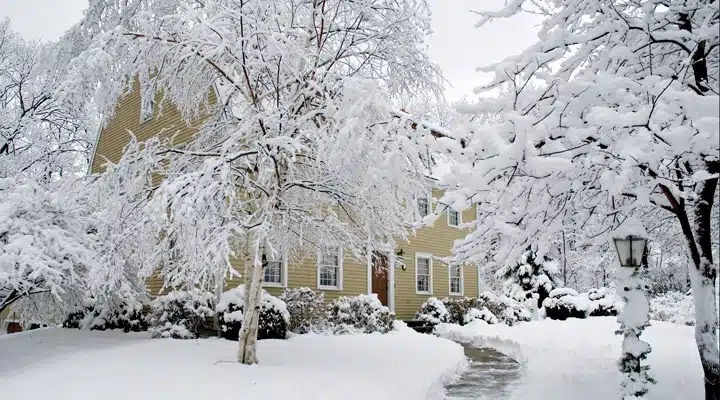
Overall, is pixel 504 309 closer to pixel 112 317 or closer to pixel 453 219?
pixel 453 219

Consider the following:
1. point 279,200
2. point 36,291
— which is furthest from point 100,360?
point 279,200

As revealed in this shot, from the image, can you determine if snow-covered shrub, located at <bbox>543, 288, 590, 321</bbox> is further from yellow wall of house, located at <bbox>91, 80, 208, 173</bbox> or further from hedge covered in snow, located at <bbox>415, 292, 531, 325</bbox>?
yellow wall of house, located at <bbox>91, 80, 208, 173</bbox>

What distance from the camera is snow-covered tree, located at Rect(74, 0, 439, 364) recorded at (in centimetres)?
733

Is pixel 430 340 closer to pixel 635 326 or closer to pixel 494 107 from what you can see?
pixel 635 326

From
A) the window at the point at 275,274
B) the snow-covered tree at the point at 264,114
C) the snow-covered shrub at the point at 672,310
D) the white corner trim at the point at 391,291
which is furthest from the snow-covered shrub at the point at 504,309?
the snow-covered tree at the point at 264,114

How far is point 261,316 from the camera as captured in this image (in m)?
12.8

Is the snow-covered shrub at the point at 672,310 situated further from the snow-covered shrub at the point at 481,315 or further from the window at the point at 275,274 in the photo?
the window at the point at 275,274

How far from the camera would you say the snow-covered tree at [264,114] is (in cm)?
733

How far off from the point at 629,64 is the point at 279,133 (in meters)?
4.60

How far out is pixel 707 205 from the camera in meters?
5.70

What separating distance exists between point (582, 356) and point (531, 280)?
13.7 metres

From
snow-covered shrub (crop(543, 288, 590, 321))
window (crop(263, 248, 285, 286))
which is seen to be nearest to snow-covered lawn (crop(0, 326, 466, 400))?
window (crop(263, 248, 285, 286))

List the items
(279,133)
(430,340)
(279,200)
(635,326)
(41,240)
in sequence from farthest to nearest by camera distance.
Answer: (430,340) → (41,240) → (279,200) → (279,133) → (635,326)

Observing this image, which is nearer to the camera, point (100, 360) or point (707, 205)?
point (707, 205)
